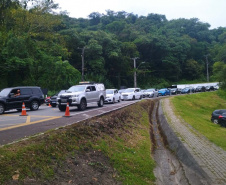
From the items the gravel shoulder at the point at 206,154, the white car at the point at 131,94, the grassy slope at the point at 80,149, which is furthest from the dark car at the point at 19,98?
the white car at the point at 131,94

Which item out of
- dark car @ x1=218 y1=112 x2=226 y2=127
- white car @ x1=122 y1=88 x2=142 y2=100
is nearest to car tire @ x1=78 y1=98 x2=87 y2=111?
dark car @ x1=218 y1=112 x2=226 y2=127

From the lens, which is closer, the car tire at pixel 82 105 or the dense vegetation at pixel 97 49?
the car tire at pixel 82 105

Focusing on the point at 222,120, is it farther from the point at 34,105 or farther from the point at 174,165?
the point at 34,105

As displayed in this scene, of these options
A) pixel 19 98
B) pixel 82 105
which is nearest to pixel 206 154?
pixel 82 105

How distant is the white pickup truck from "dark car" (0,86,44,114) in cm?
290

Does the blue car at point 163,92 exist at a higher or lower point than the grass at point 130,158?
higher

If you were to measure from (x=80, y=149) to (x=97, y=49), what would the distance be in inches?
1765

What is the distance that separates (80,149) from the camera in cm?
767

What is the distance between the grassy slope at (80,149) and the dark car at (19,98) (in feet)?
30.8

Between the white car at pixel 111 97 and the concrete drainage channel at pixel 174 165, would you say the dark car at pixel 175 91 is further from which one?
the concrete drainage channel at pixel 174 165

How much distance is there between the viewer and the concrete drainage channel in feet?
26.1

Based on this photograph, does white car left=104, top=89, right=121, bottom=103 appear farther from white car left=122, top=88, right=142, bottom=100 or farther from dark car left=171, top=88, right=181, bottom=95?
dark car left=171, top=88, right=181, bottom=95

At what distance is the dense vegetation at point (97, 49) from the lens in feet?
112

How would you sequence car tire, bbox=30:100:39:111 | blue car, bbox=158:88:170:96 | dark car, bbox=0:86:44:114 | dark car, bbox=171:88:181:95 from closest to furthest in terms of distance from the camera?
1. dark car, bbox=0:86:44:114
2. car tire, bbox=30:100:39:111
3. blue car, bbox=158:88:170:96
4. dark car, bbox=171:88:181:95
